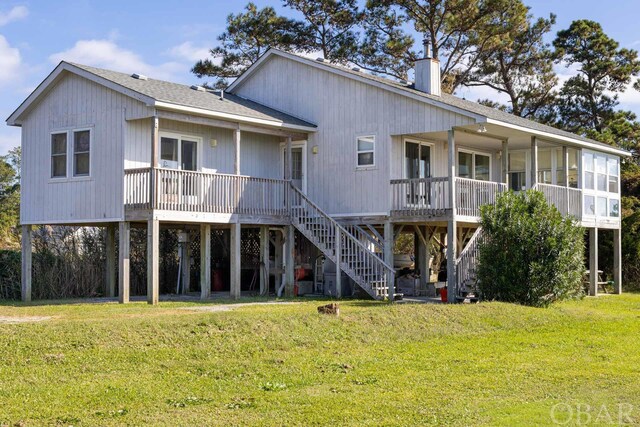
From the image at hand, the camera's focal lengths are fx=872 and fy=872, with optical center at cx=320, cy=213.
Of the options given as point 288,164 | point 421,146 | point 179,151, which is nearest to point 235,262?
point 179,151

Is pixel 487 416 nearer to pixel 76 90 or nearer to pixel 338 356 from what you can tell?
pixel 338 356

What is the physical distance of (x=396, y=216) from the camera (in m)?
23.9

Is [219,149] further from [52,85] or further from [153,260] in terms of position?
[153,260]

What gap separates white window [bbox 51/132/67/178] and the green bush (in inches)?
431

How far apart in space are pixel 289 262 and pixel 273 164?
3.28m

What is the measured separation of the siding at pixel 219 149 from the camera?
21.9 m

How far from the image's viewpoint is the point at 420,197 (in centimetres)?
2373

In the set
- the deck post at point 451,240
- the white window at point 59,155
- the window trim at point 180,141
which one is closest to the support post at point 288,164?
the window trim at point 180,141

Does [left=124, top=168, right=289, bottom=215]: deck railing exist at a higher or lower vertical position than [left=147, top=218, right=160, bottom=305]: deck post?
higher

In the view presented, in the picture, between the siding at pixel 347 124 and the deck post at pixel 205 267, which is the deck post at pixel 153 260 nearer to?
the deck post at pixel 205 267

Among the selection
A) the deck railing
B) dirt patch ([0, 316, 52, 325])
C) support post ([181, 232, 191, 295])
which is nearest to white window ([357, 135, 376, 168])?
the deck railing

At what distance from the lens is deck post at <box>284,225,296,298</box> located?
24703 mm

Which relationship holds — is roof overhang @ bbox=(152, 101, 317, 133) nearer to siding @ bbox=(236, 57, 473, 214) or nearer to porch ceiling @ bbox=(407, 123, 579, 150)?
siding @ bbox=(236, 57, 473, 214)

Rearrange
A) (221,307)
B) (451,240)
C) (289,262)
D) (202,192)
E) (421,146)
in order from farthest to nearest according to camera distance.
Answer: (421,146)
(289,262)
(451,240)
(202,192)
(221,307)
